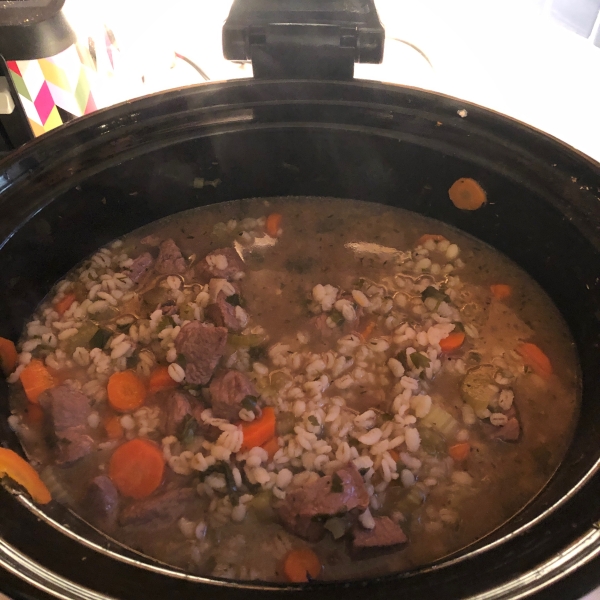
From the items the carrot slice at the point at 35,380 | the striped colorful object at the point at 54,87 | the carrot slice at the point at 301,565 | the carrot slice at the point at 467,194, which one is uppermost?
the striped colorful object at the point at 54,87

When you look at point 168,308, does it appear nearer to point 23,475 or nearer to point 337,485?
point 23,475

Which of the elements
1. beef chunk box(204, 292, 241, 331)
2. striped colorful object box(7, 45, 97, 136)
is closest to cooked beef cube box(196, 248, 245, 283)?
beef chunk box(204, 292, 241, 331)

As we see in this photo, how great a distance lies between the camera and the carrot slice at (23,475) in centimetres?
146

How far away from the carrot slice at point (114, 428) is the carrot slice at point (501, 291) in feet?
5.00

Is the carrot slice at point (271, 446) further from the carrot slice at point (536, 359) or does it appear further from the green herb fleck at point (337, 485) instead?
the carrot slice at point (536, 359)

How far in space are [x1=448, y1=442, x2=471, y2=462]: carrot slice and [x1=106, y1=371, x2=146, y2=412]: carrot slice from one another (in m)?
1.06

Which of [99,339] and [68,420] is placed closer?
[68,420]

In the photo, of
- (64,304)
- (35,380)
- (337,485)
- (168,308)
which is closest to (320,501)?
(337,485)

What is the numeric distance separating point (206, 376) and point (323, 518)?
64cm

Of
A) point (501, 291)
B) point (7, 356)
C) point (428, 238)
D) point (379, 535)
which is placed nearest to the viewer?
point (379, 535)

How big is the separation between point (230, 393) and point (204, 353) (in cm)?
19

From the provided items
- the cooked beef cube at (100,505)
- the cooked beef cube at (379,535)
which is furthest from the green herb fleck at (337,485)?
the cooked beef cube at (100,505)

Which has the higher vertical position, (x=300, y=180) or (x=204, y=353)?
(x=300, y=180)

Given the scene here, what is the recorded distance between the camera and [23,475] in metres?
1.49
